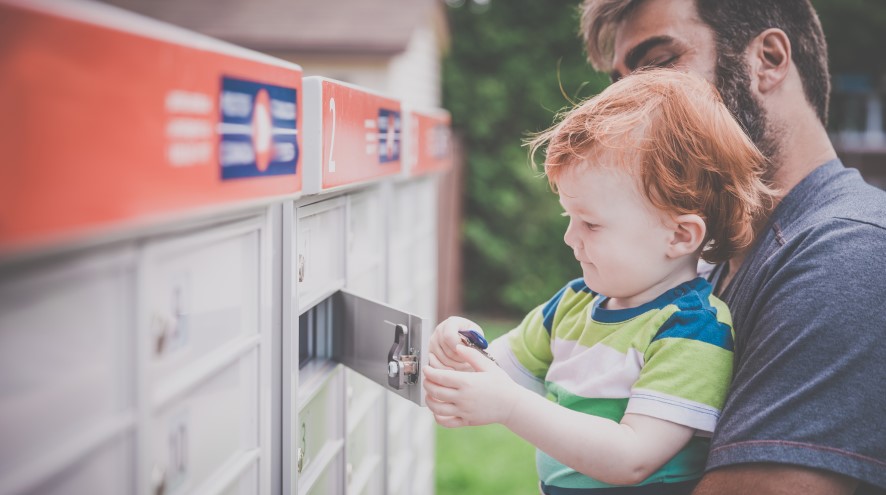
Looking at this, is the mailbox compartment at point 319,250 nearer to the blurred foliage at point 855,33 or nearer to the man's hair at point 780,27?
the man's hair at point 780,27

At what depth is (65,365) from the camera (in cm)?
90

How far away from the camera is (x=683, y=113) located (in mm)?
1718

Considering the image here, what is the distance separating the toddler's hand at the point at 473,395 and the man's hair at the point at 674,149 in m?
0.51

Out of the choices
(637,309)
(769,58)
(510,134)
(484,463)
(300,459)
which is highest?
(510,134)

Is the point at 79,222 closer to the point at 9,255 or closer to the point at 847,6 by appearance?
the point at 9,255

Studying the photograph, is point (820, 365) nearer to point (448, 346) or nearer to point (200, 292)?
point (448, 346)

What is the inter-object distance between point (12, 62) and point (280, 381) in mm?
1025

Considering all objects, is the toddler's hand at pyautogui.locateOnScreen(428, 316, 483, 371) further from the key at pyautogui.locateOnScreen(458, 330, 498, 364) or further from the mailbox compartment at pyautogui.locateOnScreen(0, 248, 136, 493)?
the mailbox compartment at pyautogui.locateOnScreen(0, 248, 136, 493)

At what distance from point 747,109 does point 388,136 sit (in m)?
1.06

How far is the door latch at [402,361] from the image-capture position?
70.0 inches

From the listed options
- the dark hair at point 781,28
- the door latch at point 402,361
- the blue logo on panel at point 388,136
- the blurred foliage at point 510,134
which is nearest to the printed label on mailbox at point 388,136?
the blue logo on panel at point 388,136

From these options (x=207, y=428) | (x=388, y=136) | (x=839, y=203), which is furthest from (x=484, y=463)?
(x=207, y=428)

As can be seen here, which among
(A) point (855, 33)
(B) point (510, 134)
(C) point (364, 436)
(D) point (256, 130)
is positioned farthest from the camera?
(A) point (855, 33)

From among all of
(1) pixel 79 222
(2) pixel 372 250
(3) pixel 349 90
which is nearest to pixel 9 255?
(1) pixel 79 222
